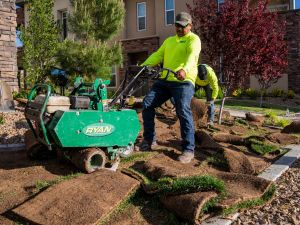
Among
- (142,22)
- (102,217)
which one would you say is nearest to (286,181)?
(102,217)

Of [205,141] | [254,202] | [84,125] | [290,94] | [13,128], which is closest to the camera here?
[254,202]

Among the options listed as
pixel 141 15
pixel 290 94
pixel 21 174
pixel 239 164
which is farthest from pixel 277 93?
pixel 21 174

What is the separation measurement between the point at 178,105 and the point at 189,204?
2.00 m

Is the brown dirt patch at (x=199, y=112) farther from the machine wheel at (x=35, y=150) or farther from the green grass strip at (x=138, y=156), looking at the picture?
the machine wheel at (x=35, y=150)

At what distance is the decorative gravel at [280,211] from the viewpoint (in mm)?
3533

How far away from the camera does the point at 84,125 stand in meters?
4.43

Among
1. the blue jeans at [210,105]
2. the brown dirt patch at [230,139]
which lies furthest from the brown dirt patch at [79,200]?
the blue jeans at [210,105]

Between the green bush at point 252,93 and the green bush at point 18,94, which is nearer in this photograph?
the green bush at point 18,94

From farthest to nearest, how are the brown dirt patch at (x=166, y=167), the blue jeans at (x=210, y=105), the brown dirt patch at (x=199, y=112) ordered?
the blue jeans at (x=210, y=105) < the brown dirt patch at (x=199, y=112) < the brown dirt patch at (x=166, y=167)

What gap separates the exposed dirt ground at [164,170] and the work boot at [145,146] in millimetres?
109

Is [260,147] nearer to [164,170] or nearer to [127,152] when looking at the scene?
[127,152]

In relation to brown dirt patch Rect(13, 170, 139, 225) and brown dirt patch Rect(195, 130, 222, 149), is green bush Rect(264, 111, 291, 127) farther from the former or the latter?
brown dirt patch Rect(13, 170, 139, 225)

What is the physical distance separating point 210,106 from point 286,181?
3910 millimetres

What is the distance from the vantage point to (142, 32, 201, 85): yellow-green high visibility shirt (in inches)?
207
